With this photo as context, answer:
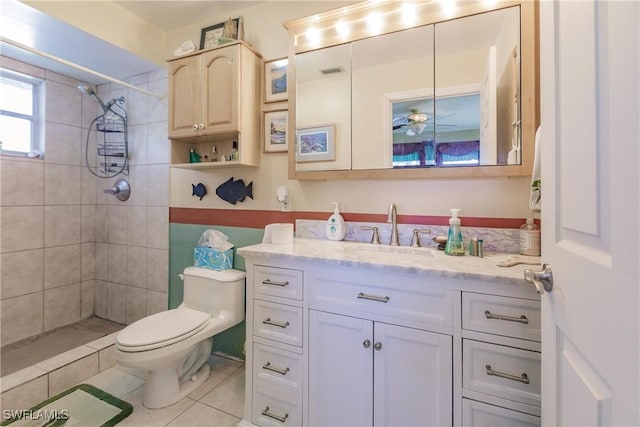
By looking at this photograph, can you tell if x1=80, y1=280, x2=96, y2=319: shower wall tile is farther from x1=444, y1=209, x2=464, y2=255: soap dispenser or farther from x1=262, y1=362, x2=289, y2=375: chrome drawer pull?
x1=444, y1=209, x2=464, y2=255: soap dispenser

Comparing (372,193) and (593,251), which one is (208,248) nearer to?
(372,193)

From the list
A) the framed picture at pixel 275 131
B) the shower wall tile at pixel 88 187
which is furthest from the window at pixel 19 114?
the framed picture at pixel 275 131

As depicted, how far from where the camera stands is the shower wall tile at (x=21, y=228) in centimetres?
223

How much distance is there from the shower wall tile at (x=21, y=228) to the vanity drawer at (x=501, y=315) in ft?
10.5

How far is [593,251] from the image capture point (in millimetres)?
537

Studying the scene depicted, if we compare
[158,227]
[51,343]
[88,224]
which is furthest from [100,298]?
[158,227]

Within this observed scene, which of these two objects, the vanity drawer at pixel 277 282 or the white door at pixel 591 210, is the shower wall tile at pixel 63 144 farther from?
the white door at pixel 591 210

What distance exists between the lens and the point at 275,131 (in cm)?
193

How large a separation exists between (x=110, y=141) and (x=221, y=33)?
1.48m

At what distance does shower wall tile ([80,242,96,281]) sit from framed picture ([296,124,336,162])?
2.33m

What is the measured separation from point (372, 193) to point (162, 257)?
1805mm

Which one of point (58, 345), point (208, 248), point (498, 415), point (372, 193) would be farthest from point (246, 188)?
point (58, 345)

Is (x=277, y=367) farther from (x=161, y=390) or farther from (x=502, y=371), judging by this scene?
(x=502, y=371)

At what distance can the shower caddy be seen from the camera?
2.54 metres
